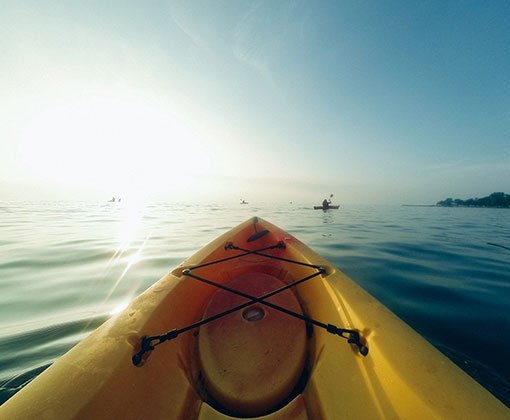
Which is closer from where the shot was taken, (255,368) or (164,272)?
(255,368)

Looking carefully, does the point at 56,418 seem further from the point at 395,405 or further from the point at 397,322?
the point at 397,322

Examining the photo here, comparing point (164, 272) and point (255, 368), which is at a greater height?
point (255, 368)

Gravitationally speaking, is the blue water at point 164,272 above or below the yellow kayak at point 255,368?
below

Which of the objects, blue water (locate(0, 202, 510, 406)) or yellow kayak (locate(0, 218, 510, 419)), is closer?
yellow kayak (locate(0, 218, 510, 419))

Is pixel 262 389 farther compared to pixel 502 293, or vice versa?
pixel 502 293

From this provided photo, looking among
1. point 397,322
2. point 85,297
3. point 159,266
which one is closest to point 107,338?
point 397,322

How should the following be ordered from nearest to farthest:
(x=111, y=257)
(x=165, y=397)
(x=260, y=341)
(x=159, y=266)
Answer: (x=165, y=397), (x=260, y=341), (x=159, y=266), (x=111, y=257)

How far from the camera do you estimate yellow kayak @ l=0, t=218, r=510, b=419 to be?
112 cm

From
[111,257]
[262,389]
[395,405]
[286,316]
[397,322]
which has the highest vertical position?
[397,322]

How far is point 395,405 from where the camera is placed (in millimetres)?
1175

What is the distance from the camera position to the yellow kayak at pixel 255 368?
1118 mm

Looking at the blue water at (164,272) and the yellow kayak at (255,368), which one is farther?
the blue water at (164,272)

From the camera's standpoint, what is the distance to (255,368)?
5.85ft

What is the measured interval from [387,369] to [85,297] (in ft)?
16.3
